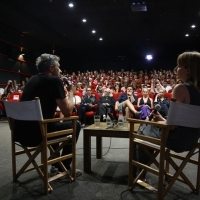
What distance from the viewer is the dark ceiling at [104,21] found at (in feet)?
21.4

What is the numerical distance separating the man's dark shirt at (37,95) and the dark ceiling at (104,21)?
207 inches

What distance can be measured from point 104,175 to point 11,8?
21.1 ft

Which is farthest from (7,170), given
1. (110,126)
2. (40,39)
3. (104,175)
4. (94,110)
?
(40,39)

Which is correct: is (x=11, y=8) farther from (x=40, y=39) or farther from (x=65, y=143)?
(x=65, y=143)

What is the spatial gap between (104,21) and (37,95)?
272 inches

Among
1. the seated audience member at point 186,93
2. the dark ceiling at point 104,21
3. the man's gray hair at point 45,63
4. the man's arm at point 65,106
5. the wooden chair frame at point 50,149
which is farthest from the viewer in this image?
the dark ceiling at point 104,21

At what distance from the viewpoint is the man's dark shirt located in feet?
5.91

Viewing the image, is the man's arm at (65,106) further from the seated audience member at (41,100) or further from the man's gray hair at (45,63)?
the man's gray hair at (45,63)

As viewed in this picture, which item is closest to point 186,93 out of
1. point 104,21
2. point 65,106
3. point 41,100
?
point 65,106

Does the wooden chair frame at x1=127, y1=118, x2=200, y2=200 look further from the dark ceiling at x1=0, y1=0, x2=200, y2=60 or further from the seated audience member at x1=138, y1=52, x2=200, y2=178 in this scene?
the dark ceiling at x1=0, y1=0, x2=200, y2=60

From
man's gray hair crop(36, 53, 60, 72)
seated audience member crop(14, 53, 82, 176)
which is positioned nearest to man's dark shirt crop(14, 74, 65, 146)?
seated audience member crop(14, 53, 82, 176)

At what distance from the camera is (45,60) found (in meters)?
1.95

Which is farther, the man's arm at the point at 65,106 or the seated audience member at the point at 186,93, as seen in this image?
the man's arm at the point at 65,106

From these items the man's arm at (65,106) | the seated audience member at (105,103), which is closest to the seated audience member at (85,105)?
the seated audience member at (105,103)
